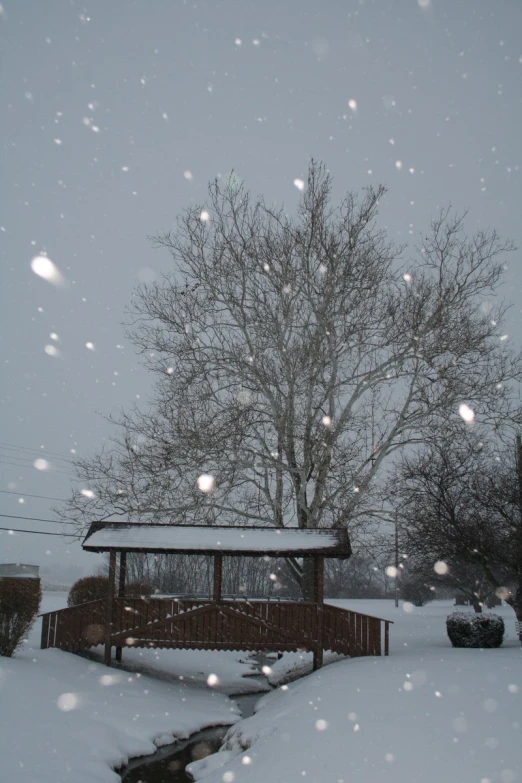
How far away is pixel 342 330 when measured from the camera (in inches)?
719

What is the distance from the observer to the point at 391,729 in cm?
827

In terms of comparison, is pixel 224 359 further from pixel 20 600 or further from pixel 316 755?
pixel 316 755

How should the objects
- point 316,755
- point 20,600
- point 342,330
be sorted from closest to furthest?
point 316,755, point 20,600, point 342,330

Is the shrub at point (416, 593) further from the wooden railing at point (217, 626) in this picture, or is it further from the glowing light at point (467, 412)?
the wooden railing at point (217, 626)

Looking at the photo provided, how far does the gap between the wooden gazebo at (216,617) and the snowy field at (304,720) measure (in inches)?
33.0

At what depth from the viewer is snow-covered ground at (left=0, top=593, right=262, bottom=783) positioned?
9102 mm

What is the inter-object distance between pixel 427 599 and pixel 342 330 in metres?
39.6

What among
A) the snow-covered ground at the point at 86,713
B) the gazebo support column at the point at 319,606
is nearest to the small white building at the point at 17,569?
the snow-covered ground at the point at 86,713

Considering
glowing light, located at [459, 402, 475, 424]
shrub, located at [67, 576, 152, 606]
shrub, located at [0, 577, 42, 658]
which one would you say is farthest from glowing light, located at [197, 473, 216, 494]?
glowing light, located at [459, 402, 475, 424]

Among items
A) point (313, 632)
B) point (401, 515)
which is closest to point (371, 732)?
point (313, 632)

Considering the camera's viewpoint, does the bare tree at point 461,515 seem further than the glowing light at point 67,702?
Yes

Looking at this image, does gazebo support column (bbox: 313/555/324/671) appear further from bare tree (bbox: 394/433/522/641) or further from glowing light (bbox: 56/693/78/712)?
glowing light (bbox: 56/693/78/712)

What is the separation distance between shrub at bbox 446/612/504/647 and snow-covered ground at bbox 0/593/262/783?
18.8 feet

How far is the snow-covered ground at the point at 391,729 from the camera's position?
7012mm
